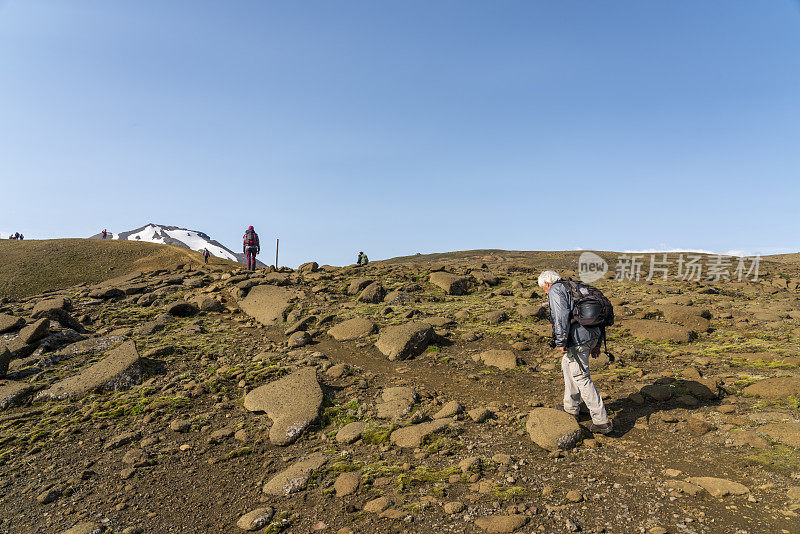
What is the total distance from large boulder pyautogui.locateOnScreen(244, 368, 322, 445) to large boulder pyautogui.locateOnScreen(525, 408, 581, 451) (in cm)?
354

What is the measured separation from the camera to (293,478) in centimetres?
577

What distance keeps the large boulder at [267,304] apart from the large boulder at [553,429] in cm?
901

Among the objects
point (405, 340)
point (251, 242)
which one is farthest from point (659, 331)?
point (251, 242)

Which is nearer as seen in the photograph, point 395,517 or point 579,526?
point 579,526

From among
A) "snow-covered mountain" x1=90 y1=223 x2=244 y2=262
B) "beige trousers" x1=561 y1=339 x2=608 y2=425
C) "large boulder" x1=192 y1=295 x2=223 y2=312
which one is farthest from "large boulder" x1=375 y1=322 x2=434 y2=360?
"snow-covered mountain" x1=90 y1=223 x2=244 y2=262

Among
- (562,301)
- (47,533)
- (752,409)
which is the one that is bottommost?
(47,533)

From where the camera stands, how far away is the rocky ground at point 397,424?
196 inches

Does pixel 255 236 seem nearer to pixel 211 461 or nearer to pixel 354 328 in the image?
pixel 354 328

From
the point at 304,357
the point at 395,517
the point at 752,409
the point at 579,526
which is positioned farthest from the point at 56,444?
the point at 752,409

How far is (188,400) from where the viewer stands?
8.54 metres

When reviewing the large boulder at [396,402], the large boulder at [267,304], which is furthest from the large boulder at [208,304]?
the large boulder at [396,402]

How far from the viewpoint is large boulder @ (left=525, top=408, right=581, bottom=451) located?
239 inches

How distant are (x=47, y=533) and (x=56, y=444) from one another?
8.40 ft

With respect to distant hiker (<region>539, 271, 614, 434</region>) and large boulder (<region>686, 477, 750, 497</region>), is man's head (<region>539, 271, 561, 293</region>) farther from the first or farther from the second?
large boulder (<region>686, 477, 750, 497</region>)
